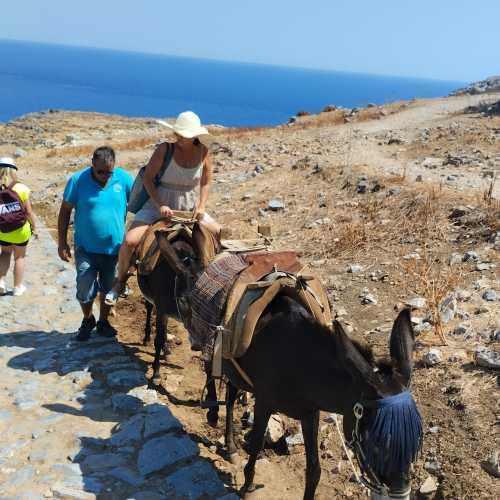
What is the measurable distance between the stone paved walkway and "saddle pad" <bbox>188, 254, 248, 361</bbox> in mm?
979

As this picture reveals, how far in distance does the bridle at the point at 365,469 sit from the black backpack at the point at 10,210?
5965 millimetres

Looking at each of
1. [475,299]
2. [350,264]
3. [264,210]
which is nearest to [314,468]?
[475,299]

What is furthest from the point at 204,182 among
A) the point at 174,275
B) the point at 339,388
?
the point at 339,388

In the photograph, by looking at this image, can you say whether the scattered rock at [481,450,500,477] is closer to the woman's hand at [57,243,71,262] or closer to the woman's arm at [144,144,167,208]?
the woman's arm at [144,144,167,208]

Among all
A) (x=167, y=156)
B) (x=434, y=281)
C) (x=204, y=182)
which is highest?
(x=167, y=156)

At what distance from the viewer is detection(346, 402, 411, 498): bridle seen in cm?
308

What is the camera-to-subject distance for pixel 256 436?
14.2ft

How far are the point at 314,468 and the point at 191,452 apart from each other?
126 cm

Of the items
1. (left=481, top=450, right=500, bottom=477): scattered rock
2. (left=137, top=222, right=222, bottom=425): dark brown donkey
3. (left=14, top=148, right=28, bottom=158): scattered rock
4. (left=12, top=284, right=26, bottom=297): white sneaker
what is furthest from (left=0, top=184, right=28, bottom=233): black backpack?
(left=14, top=148, right=28, bottom=158): scattered rock

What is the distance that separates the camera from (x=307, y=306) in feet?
13.4

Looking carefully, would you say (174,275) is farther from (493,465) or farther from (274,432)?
(493,465)

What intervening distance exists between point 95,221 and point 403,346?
4.30 metres

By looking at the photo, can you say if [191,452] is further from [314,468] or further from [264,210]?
[264,210]

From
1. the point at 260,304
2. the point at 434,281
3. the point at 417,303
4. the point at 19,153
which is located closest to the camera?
the point at 260,304
